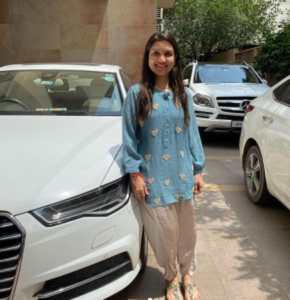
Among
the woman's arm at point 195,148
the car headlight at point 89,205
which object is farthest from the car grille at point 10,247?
the woman's arm at point 195,148

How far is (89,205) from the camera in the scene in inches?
75.5

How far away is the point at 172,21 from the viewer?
77.3 ft

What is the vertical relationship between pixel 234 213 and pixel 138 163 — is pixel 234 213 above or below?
below

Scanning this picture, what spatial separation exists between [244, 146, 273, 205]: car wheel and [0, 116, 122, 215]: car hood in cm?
176

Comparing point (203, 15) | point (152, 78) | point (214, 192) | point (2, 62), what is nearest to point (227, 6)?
point (203, 15)

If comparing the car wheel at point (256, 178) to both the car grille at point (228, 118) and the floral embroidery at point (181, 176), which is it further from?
the car grille at point (228, 118)

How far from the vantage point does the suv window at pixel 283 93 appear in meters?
3.49

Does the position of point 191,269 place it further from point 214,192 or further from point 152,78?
point 214,192

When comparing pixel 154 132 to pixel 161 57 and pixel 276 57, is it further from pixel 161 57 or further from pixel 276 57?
pixel 276 57

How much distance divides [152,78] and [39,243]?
1131 mm

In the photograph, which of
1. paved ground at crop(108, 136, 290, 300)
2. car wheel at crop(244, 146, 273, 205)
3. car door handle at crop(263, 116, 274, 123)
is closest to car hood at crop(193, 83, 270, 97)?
paved ground at crop(108, 136, 290, 300)

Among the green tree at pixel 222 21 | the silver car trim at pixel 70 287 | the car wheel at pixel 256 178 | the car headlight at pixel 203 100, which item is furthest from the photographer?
the green tree at pixel 222 21

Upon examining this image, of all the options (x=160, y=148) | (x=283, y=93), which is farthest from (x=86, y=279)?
(x=283, y=93)

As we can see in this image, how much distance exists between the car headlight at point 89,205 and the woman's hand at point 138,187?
55 mm
